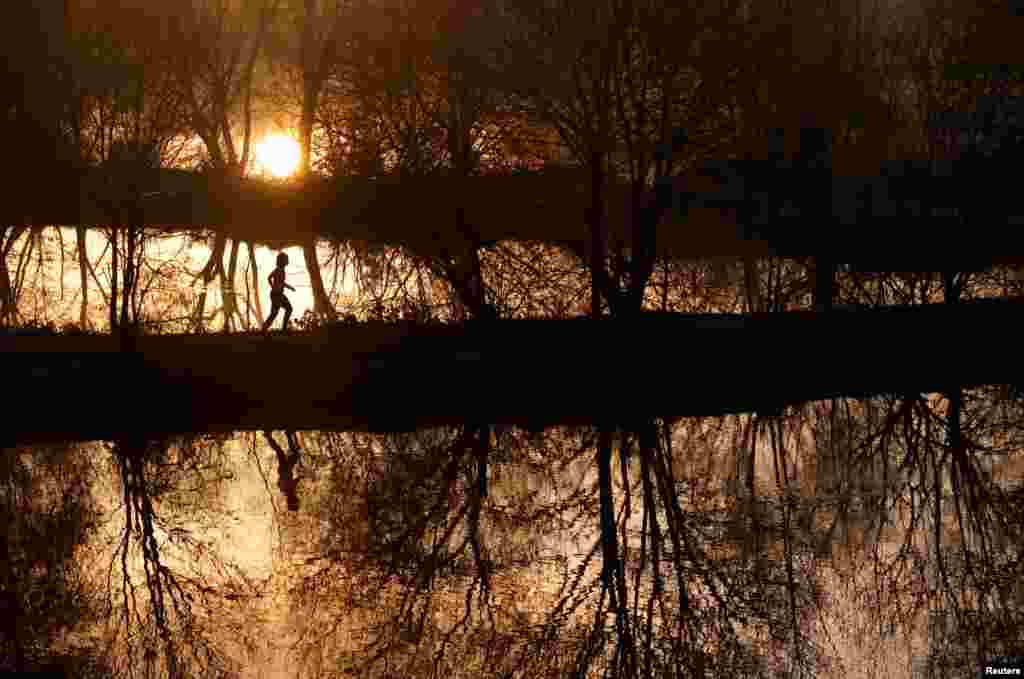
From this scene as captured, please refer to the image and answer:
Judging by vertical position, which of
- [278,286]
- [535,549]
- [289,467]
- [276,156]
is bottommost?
[535,549]

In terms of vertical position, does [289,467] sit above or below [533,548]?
above

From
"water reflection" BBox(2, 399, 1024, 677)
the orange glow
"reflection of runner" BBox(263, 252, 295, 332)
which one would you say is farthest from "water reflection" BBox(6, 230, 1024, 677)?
the orange glow

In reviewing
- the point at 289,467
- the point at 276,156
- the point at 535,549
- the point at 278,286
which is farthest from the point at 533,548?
the point at 276,156

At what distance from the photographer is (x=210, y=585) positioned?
1349cm

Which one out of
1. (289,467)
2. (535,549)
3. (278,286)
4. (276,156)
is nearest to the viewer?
(535,549)

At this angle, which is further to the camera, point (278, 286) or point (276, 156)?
point (276, 156)

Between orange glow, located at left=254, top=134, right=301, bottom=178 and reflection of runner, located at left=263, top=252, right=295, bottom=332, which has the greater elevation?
orange glow, located at left=254, top=134, right=301, bottom=178

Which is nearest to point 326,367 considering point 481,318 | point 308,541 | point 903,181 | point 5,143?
point 481,318

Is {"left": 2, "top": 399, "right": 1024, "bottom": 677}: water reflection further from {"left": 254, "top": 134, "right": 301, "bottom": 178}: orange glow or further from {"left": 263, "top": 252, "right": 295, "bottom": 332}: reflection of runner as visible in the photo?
{"left": 254, "top": 134, "right": 301, "bottom": 178}: orange glow

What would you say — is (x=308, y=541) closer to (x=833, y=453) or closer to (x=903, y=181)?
(x=833, y=453)

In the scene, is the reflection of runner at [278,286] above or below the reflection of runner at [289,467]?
above

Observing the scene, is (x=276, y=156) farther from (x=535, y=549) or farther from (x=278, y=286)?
(x=535, y=549)

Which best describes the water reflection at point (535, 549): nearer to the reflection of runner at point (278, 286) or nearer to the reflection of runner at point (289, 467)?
the reflection of runner at point (289, 467)

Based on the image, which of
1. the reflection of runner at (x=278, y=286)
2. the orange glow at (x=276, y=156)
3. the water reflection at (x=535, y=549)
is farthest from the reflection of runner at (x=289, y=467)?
the orange glow at (x=276, y=156)
